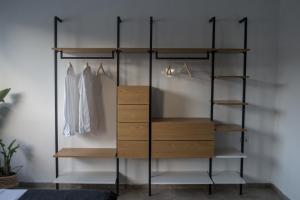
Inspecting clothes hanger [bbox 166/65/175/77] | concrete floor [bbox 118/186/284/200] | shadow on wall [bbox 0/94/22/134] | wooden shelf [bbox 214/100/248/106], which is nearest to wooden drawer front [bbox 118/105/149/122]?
clothes hanger [bbox 166/65/175/77]

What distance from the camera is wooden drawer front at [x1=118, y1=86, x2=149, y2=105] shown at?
115 inches

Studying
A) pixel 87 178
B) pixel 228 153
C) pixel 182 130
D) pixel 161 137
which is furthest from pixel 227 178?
pixel 87 178

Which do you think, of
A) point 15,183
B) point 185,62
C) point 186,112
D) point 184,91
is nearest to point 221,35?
point 185,62

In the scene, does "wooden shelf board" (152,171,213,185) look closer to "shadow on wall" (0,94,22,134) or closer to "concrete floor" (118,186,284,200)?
"concrete floor" (118,186,284,200)

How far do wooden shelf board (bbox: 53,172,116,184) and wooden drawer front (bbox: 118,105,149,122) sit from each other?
0.81 metres

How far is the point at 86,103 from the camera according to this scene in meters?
3.00

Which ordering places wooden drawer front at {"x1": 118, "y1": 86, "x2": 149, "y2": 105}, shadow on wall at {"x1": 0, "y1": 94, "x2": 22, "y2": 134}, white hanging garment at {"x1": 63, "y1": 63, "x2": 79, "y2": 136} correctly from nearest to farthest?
wooden drawer front at {"x1": 118, "y1": 86, "x2": 149, "y2": 105} < white hanging garment at {"x1": 63, "y1": 63, "x2": 79, "y2": 136} < shadow on wall at {"x1": 0, "y1": 94, "x2": 22, "y2": 134}

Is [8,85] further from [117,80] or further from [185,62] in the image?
[185,62]

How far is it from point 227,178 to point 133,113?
1.52m

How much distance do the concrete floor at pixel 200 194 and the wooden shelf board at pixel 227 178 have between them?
0.23 m

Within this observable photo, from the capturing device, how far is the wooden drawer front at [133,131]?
2922 millimetres

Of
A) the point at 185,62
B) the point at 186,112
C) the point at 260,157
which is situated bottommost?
the point at 260,157

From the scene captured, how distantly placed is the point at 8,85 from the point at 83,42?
48.1 inches

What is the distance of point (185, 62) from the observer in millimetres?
3248
